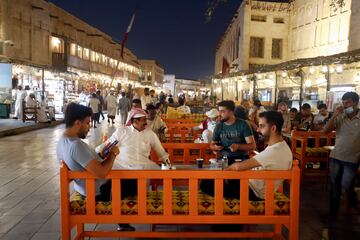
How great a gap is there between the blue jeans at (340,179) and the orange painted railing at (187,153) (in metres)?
1.99

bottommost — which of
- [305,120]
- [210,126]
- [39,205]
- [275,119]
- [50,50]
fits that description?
[39,205]

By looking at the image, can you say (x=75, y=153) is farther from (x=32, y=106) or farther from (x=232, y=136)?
(x=32, y=106)

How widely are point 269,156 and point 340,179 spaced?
2.10 m

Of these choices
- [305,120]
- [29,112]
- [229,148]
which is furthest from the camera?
[29,112]

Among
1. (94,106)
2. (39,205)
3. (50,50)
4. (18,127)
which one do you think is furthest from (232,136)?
(50,50)

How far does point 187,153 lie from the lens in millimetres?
5965

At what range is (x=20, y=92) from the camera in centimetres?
1912

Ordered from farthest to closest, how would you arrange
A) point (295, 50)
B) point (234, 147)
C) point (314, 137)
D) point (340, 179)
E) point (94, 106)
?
point (295, 50) < point (94, 106) < point (314, 137) < point (234, 147) < point (340, 179)

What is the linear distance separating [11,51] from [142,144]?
2226 cm

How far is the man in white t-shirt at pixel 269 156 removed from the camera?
3.63 meters

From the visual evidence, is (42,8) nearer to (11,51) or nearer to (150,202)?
(11,51)

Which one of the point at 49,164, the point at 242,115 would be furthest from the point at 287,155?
the point at 49,164

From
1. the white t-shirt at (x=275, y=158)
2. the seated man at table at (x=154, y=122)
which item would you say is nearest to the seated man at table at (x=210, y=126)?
the seated man at table at (x=154, y=122)

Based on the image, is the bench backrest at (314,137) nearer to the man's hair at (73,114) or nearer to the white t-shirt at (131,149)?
the white t-shirt at (131,149)
